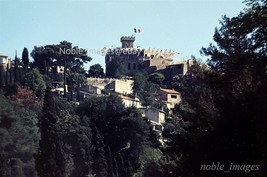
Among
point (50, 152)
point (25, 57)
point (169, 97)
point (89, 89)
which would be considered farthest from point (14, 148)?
point (169, 97)

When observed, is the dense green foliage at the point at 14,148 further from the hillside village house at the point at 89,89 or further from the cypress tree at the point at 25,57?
the cypress tree at the point at 25,57

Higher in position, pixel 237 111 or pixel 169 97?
pixel 237 111

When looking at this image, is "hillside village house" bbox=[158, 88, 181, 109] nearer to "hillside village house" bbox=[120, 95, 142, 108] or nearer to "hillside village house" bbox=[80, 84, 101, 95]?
"hillside village house" bbox=[120, 95, 142, 108]

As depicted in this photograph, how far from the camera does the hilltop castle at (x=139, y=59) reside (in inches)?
3125

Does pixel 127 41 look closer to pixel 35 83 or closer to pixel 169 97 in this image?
pixel 169 97

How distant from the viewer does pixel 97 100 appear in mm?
51969

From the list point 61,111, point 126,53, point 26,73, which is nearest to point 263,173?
point 61,111

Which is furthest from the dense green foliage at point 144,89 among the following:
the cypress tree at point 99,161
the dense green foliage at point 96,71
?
the cypress tree at point 99,161

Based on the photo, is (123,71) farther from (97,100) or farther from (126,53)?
(97,100)

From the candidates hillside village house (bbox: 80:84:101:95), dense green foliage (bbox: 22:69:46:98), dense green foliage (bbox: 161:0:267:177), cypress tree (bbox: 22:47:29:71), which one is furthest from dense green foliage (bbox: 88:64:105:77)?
dense green foliage (bbox: 161:0:267:177)

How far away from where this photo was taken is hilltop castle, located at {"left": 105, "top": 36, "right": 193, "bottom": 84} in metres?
79.4

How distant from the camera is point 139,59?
3359 inches

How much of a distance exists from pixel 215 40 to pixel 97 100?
3785 centimetres

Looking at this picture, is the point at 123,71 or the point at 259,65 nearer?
the point at 259,65
